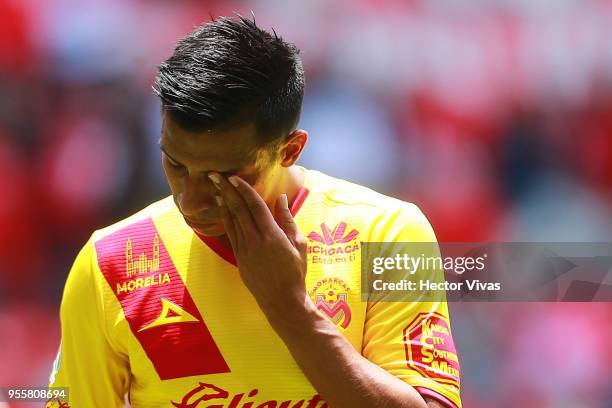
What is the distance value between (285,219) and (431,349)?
420 mm

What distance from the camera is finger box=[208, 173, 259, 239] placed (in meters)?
1.58

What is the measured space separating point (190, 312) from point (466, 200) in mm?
2441

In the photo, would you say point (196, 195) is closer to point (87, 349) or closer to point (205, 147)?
point (205, 147)

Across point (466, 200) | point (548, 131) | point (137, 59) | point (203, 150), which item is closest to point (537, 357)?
point (466, 200)

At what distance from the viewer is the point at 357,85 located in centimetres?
414

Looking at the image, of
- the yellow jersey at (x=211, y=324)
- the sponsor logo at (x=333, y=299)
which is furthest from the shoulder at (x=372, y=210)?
the sponsor logo at (x=333, y=299)

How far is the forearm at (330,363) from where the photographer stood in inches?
63.1

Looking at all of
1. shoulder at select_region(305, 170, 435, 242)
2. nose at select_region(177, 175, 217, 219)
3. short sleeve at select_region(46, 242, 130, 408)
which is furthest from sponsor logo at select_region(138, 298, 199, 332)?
shoulder at select_region(305, 170, 435, 242)

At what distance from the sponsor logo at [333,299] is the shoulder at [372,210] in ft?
0.44

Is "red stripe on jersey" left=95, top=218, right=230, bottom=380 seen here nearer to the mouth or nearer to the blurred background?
the mouth

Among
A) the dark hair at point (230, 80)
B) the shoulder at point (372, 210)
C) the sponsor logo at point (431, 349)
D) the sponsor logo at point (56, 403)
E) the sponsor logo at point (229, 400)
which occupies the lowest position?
the sponsor logo at point (56, 403)

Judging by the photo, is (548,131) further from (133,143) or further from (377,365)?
(377,365)

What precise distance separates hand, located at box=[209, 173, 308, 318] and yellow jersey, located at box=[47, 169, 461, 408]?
160 millimetres

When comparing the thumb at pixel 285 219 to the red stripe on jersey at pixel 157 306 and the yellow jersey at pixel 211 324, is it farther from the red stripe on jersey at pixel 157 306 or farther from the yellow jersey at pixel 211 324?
the red stripe on jersey at pixel 157 306
